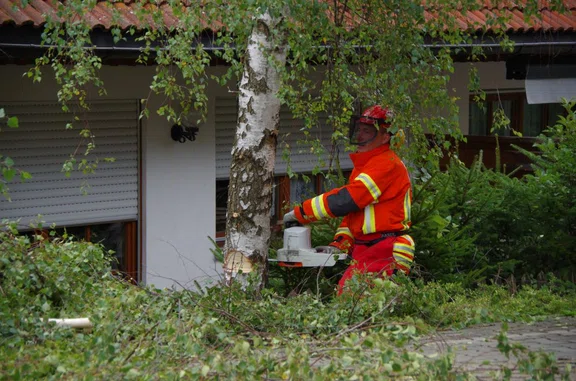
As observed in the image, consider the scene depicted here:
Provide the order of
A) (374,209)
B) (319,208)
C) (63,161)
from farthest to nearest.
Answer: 1. (63,161)
2. (374,209)
3. (319,208)

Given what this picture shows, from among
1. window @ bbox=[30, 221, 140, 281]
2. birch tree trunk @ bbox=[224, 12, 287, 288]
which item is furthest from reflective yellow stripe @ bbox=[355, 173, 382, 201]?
window @ bbox=[30, 221, 140, 281]

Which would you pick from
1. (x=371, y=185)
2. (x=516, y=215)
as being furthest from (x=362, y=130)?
(x=516, y=215)

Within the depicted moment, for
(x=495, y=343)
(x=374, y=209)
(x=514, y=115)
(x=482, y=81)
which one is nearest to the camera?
(x=495, y=343)

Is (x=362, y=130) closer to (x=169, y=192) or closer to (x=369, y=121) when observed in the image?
(x=369, y=121)

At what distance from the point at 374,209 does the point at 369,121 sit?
663mm

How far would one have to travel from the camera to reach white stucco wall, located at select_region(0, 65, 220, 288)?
9.98 m

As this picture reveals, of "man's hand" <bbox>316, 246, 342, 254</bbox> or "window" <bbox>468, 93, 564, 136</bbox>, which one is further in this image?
"window" <bbox>468, 93, 564, 136</bbox>

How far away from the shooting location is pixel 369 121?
25.4ft

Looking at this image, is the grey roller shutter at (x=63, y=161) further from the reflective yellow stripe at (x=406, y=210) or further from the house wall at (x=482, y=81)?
the house wall at (x=482, y=81)

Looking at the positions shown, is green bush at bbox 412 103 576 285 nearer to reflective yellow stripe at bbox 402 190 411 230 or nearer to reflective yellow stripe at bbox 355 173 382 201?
reflective yellow stripe at bbox 402 190 411 230

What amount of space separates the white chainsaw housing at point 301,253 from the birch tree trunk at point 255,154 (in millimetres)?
674

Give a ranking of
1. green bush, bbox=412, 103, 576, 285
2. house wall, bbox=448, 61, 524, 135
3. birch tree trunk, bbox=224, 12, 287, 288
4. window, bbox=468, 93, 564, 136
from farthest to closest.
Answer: window, bbox=468, 93, 564, 136 < house wall, bbox=448, 61, 524, 135 < green bush, bbox=412, 103, 576, 285 < birch tree trunk, bbox=224, 12, 287, 288

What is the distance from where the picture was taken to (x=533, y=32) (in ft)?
37.3

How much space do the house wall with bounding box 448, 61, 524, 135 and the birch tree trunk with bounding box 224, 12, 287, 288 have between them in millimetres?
6413
